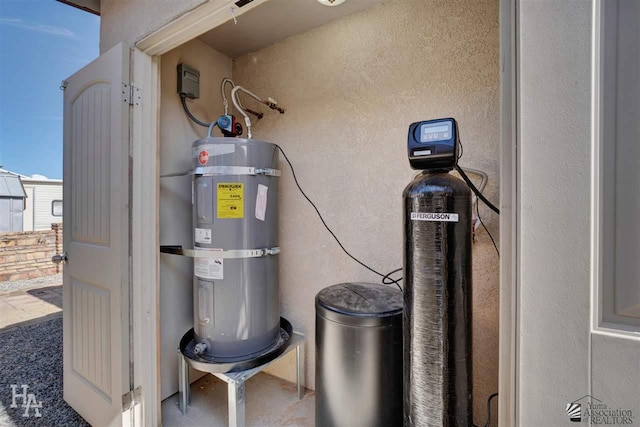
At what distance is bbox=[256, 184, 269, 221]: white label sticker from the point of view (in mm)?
1558

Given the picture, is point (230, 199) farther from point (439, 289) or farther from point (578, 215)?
point (578, 215)

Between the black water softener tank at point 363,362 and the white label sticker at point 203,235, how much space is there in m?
0.75

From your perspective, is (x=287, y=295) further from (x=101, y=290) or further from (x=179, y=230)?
(x=101, y=290)

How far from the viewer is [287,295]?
1986 mm

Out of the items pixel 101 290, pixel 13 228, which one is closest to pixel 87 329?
pixel 101 290

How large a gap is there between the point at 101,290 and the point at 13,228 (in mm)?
8010

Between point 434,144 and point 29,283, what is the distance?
21.9 ft

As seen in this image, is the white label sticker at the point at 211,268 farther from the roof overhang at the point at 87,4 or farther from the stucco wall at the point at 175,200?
the roof overhang at the point at 87,4

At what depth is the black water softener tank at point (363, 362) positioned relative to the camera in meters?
1.16

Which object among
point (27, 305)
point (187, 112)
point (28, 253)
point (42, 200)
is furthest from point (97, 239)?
point (42, 200)

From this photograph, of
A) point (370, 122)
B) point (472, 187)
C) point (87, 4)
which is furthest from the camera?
point (87, 4)

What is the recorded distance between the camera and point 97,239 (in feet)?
4.96

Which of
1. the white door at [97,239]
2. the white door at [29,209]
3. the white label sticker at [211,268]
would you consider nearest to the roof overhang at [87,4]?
the white door at [97,239]

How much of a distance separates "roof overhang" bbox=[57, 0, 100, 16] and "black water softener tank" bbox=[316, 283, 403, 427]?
2376 millimetres
